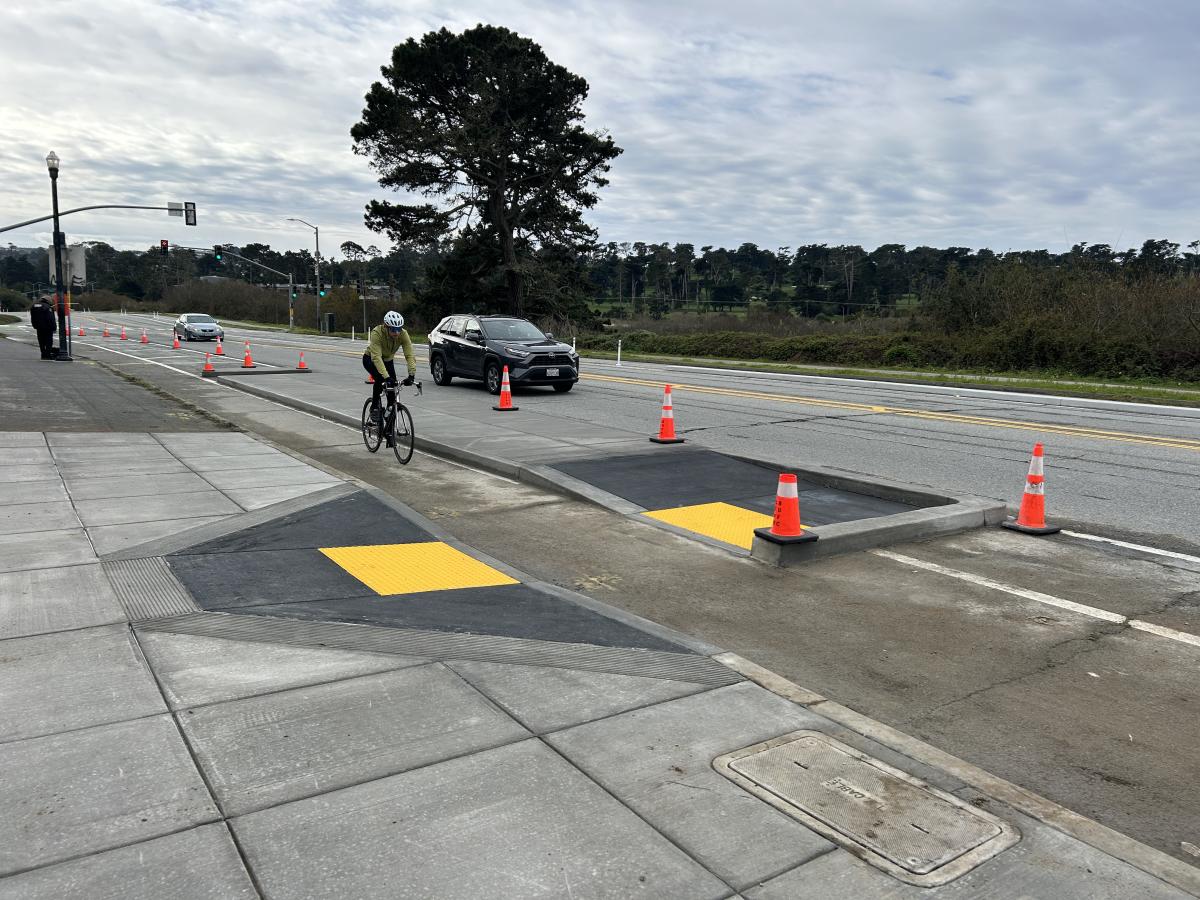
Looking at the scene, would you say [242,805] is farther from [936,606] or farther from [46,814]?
[936,606]

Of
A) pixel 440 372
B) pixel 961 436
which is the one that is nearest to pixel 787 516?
pixel 961 436

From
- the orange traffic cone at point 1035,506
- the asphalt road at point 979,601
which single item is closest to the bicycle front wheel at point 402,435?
the asphalt road at point 979,601

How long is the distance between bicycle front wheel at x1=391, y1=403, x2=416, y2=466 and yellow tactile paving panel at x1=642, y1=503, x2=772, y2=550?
13.8 feet

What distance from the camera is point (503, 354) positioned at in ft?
63.8

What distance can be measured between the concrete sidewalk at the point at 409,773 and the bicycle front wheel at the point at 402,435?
19.9 ft

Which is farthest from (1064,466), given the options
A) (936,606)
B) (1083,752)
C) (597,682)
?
(597,682)

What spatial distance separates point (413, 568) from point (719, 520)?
9.87 feet

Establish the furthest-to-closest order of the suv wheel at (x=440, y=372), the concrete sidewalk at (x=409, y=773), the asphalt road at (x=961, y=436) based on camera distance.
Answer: the suv wheel at (x=440, y=372)
the asphalt road at (x=961, y=436)
the concrete sidewalk at (x=409, y=773)

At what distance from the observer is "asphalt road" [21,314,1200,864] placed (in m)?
3.95

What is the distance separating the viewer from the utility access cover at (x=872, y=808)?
303cm

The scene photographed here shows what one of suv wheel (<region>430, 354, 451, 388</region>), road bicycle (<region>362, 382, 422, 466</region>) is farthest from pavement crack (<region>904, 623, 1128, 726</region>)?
suv wheel (<region>430, 354, 451, 388</region>)

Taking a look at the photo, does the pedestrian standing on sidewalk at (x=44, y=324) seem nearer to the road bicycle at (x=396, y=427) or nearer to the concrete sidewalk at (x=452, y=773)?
the road bicycle at (x=396, y=427)

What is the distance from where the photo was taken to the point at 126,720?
383 cm

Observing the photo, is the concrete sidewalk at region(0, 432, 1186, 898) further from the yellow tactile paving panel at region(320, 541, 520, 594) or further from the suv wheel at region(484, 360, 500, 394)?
the suv wheel at region(484, 360, 500, 394)
